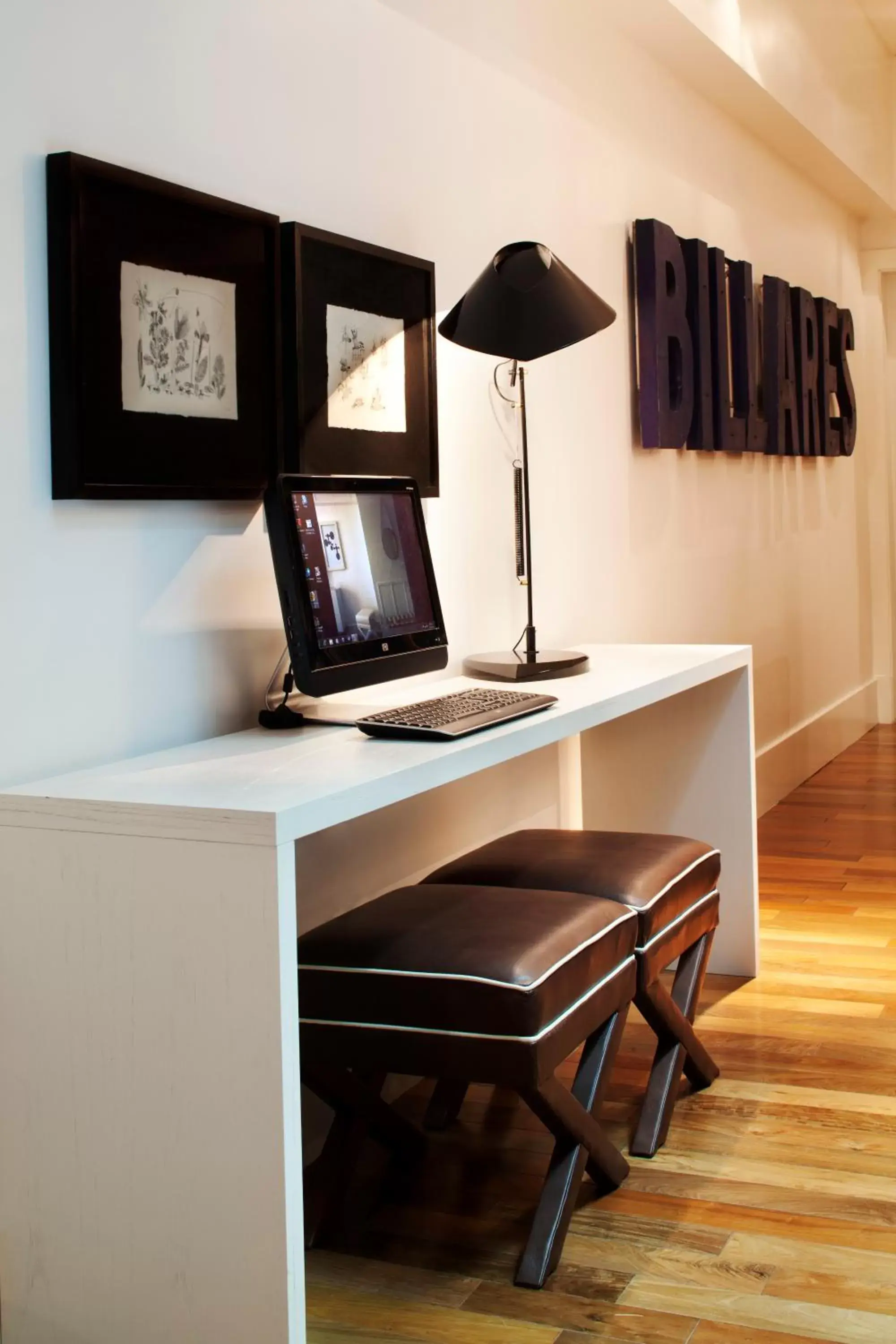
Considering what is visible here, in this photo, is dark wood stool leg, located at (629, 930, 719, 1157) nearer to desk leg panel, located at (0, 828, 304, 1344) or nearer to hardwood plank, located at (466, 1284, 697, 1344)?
hardwood plank, located at (466, 1284, 697, 1344)

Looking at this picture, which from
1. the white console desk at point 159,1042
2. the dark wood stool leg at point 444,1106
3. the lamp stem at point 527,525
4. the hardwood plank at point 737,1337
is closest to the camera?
the white console desk at point 159,1042

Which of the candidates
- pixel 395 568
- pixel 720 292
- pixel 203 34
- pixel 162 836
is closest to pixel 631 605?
pixel 720 292

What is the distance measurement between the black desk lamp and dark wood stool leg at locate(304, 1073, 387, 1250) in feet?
3.02

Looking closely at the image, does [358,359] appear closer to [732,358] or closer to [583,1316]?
[583,1316]

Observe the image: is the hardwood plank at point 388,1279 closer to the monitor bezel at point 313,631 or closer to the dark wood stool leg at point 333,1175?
the dark wood stool leg at point 333,1175

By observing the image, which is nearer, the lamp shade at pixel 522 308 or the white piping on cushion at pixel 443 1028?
the white piping on cushion at pixel 443 1028

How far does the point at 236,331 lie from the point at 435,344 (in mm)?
697

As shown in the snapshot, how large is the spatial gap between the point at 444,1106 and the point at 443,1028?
733 mm

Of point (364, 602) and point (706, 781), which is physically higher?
point (364, 602)

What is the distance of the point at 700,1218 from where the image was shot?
2160 millimetres

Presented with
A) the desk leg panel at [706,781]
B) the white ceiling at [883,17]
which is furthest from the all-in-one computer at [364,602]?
the white ceiling at [883,17]

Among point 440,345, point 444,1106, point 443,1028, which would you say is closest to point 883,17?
point 440,345

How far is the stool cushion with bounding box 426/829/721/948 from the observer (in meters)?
2.38

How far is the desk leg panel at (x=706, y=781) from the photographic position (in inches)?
130
